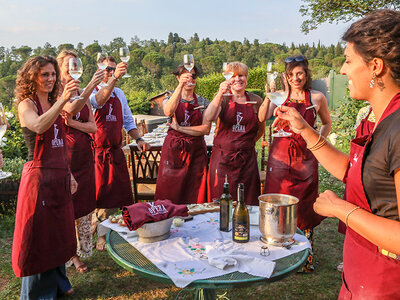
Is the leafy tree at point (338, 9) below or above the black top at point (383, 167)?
above

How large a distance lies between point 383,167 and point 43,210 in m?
2.46

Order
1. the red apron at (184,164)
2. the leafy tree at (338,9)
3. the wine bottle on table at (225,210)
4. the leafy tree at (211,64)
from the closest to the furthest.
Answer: the wine bottle on table at (225,210), the red apron at (184,164), the leafy tree at (338,9), the leafy tree at (211,64)

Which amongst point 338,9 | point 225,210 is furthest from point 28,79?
point 338,9

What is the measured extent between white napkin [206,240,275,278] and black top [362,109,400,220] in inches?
24.1

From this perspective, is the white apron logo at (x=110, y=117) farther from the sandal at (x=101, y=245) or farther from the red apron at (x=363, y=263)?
the red apron at (x=363, y=263)

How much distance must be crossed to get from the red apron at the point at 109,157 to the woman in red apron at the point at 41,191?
1110 mm

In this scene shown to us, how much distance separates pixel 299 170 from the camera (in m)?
3.52

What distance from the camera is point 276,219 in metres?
1.92

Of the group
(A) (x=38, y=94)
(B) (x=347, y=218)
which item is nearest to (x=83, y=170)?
(A) (x=38, y=94)

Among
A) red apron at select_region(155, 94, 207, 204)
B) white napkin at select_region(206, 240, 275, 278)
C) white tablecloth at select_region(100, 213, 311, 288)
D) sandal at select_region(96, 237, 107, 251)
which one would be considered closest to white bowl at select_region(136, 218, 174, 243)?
white tablecloth at select_region(100, 213, 311, 288)

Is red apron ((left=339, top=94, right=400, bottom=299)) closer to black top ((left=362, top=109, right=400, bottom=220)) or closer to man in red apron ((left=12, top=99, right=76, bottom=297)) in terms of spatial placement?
black top ((left=362, top=109, right=400, bottom=220))

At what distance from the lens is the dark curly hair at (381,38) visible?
127cm

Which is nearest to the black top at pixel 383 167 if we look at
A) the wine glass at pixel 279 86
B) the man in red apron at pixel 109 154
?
the wine glass at pixel 279 86

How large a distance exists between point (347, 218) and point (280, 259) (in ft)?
1.93
